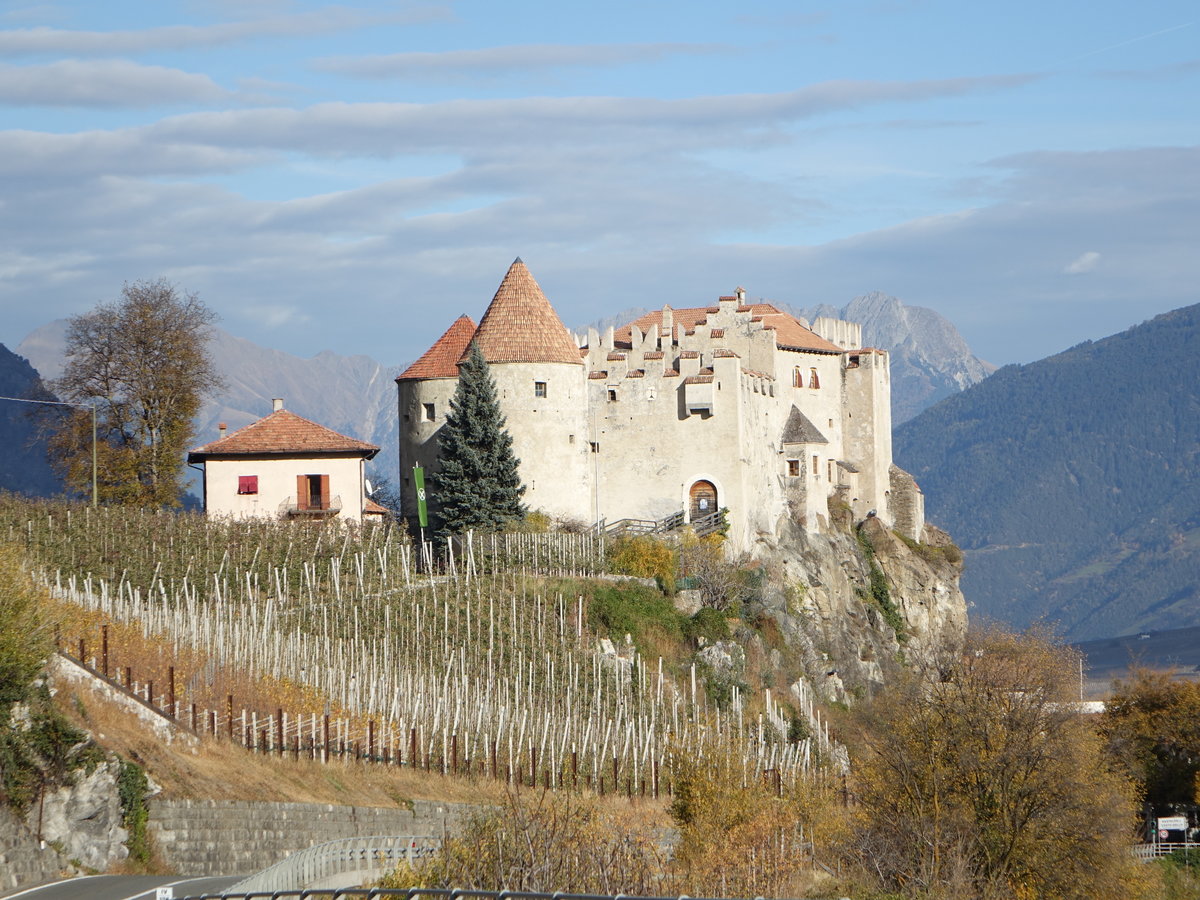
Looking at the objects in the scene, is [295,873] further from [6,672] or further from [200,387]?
[200,387]

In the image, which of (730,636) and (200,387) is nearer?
(730,636)

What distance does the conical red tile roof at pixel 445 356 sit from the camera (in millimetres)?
71438

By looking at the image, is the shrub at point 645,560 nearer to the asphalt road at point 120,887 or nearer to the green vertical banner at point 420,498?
the green vertical banner at point 420,498

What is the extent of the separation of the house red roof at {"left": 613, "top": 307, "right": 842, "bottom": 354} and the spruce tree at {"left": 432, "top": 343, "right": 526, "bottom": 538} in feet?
42.0

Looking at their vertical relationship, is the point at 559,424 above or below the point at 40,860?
above

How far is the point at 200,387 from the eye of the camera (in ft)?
238

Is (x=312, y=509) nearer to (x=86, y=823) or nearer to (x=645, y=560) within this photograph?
(x=645, y=560)

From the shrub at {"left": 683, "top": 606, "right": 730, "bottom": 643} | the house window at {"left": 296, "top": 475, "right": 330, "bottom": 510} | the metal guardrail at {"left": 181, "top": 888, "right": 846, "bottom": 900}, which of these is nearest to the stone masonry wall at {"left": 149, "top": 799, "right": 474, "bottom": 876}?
the metal guardrail at {"left": 181, "top": 888, "right": 846, "bottom": 900}

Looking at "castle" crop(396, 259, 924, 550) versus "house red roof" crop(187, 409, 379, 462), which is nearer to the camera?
"house red roof" crop(187, 409, 379, 462)

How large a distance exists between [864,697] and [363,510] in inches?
854

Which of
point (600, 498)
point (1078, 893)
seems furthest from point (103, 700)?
point (600, 498)

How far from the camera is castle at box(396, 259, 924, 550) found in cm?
6856

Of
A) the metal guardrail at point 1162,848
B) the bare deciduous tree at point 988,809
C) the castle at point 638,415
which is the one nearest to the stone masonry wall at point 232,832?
the bare deciduous tree at point 988,809

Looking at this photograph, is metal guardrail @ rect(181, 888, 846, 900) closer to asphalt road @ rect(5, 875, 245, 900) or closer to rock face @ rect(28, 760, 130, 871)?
asphalt road @ rect(5, 875, 245, 900)
